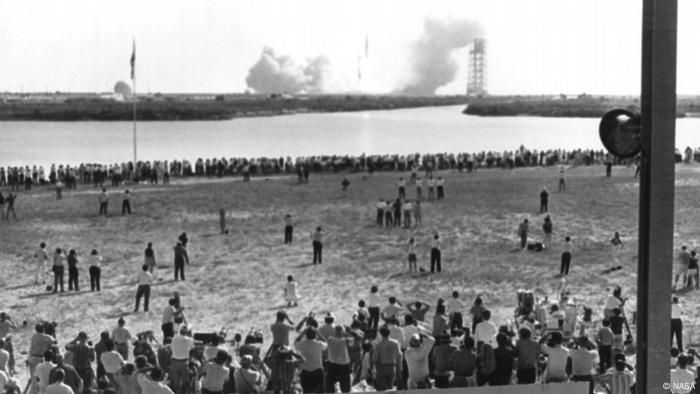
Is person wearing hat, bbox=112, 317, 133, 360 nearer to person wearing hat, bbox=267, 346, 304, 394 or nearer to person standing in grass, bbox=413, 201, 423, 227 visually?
person wearing hat, bbox=267, 346, 304, 394

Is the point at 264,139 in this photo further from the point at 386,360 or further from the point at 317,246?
the point at 386,360

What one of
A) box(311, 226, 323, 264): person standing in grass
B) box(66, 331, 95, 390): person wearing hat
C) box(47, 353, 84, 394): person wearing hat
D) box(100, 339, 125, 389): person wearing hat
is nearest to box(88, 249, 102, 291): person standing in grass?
box(311, 226, 323, 264): person standing in grass

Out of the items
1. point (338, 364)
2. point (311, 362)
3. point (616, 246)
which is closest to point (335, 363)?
point (338, 364)

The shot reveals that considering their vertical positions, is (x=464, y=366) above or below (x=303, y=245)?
above

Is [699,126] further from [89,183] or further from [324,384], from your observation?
[324,384]

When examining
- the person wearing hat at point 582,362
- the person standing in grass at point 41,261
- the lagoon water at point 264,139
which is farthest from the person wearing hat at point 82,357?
the lagoon water at point 264,139

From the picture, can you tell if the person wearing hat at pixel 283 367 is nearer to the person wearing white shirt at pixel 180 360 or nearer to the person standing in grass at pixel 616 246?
the person wearing white shirt at pixel 180 360
